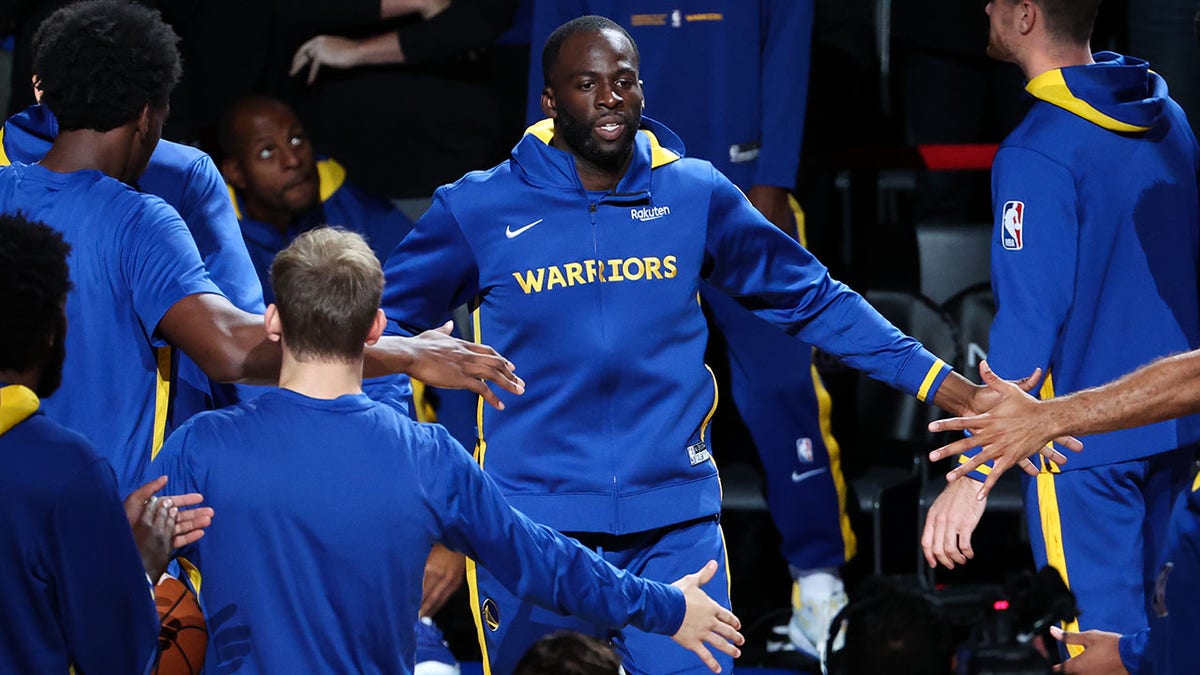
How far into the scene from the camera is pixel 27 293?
111 inches

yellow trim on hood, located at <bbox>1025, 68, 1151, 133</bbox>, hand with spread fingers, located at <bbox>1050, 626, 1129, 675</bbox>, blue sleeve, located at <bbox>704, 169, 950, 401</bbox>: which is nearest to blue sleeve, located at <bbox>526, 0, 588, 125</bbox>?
blue sleeve, located at <bbox>704, 169, 950, 401</bbox>

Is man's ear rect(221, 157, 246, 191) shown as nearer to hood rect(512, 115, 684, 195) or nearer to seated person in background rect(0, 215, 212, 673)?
hood rect(512, 115, 684, 195)

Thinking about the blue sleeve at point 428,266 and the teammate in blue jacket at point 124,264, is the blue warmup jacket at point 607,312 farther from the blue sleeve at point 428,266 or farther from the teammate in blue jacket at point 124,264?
the teammate in blue jacket at point 124,264

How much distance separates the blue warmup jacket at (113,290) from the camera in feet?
11.8

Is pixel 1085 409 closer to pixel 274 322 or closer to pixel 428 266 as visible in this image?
pixel 428 266

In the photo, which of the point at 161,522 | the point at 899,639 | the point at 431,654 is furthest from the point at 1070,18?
the point at 161,522

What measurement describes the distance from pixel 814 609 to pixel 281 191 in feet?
8.10

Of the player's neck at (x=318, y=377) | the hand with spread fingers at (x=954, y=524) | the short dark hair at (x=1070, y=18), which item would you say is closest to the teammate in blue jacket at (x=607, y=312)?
the hand with spread fingers at (x=954, y=524)

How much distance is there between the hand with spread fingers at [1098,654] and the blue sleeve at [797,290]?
2.89 ft

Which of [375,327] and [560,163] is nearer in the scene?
[375,327]

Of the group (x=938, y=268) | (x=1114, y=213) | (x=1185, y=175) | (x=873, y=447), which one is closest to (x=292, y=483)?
(x=1114, y=213)

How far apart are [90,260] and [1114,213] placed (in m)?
2.51

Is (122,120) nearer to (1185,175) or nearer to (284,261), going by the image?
(284,261)

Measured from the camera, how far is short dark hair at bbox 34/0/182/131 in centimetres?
372
